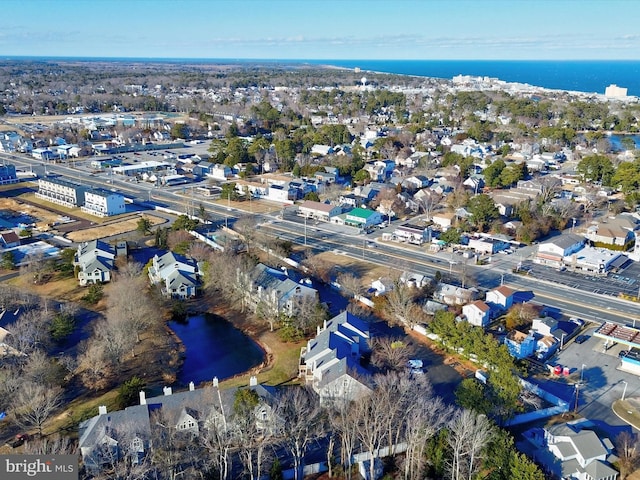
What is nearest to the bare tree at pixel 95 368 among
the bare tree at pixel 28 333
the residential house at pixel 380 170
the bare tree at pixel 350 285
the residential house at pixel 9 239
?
the bare tree at pixel 28 333

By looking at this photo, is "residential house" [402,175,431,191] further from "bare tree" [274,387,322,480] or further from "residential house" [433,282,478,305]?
"bare tree" [274,387,322,480]

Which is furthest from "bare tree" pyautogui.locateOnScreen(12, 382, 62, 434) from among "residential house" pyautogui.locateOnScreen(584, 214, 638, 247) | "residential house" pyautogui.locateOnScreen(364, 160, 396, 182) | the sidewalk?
"residential house" pyautogui.locateOnScreen(364, 160, 396, 182)

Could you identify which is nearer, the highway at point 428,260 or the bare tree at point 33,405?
the bare tree at point 33,405

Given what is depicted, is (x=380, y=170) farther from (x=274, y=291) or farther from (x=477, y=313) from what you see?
(x=274, y=291)

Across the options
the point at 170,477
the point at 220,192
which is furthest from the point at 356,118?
the point at 170,477

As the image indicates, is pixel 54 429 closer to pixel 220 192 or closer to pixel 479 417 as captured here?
pixel 479 417

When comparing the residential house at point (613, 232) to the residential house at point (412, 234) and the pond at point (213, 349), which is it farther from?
the pond at point (213, 349)
